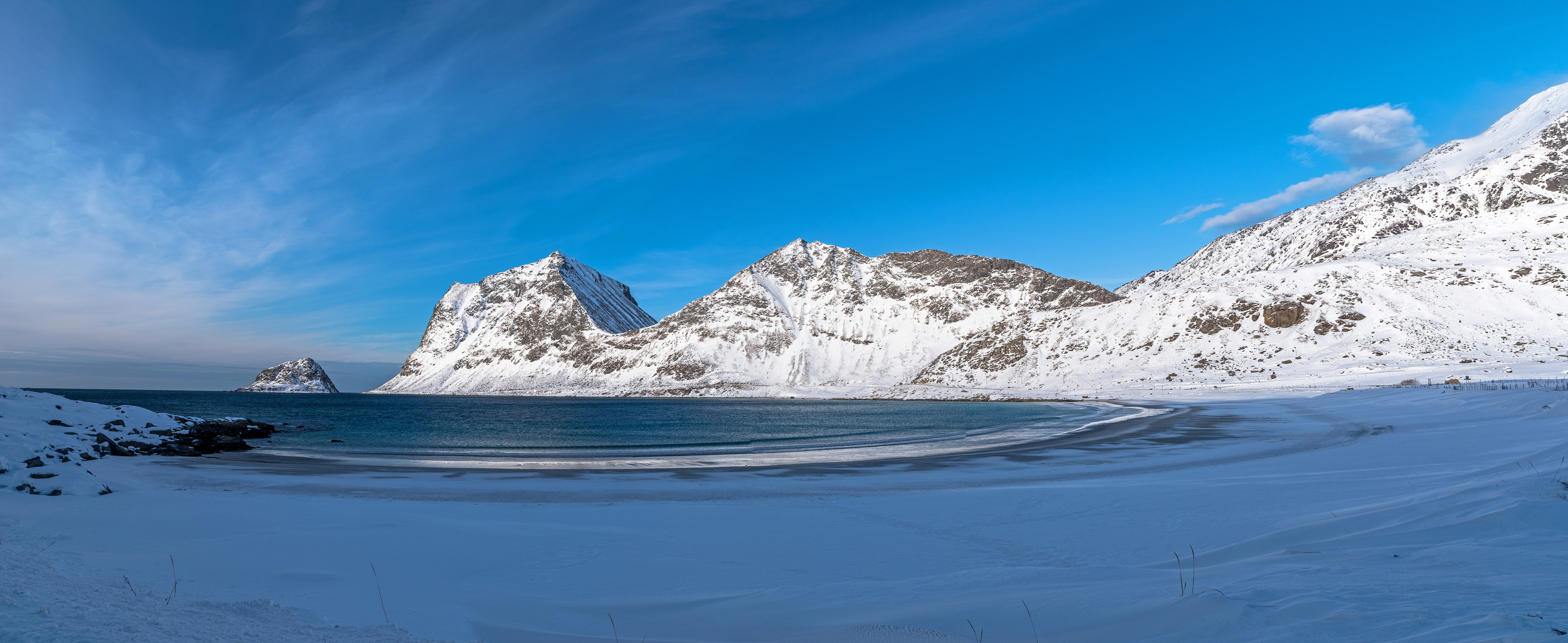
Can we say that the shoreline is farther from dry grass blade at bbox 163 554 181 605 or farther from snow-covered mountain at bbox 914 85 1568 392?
snow-covered mountain at bbox 914 85 1568 392

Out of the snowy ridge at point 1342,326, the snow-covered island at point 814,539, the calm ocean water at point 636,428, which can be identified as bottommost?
the calm ocean water at point 636,428

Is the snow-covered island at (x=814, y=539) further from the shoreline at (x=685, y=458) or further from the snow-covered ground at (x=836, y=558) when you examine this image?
the shoreline at (x=685, y=458)

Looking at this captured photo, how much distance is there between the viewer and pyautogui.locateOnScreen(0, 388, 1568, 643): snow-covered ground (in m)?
5.07

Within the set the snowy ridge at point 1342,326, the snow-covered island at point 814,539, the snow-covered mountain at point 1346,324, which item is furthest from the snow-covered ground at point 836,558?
the snowy ridge at point 1342,326

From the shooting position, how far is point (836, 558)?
857cm

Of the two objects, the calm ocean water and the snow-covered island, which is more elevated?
the snow-covered island

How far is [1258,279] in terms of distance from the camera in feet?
386

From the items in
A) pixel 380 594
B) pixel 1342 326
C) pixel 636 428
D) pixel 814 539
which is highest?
pixel 1342 326

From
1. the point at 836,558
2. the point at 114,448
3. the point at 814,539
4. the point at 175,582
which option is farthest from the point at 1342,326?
the point at 114,448

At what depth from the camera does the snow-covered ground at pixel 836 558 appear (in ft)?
16.6

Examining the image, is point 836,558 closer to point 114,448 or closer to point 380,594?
point 380,594

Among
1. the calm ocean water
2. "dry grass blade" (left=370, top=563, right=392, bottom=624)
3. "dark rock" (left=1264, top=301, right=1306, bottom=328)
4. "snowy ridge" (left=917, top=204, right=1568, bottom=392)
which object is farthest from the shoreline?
"dark rock" (left=1264, top=301, right=1306, bottom=328)

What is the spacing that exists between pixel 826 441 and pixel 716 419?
92.4 ft

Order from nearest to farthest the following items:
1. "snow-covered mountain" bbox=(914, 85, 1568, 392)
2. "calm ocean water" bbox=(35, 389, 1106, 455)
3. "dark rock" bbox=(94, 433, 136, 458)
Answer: "dark rock" bbox=(94, 433, 136, 458)
"calm ocean water" bbox=(35, 389, 1106, 455)
"snow-covered mountain" bbox=(914, 85, 1568, 392)
